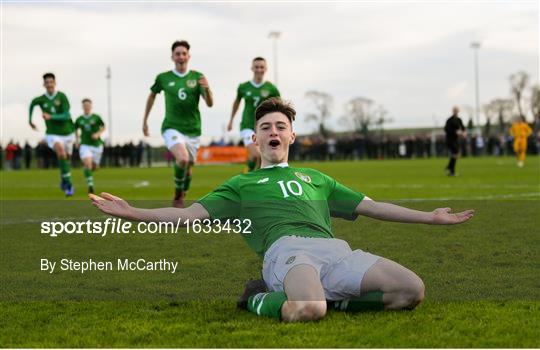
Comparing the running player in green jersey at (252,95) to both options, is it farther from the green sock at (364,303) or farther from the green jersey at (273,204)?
the green sock at (364,303)

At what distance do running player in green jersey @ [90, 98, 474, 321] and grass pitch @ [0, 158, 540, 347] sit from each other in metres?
0.12

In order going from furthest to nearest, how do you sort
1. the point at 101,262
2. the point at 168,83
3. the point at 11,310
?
the point at 168,83 → the point at 101,262 → the point at 11,310

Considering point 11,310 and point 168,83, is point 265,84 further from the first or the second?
point 11,310

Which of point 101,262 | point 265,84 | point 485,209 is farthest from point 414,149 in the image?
point 101,262

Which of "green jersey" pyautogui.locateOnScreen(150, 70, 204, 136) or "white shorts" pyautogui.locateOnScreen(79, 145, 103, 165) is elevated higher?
"green jersey" pyautogui.locateOnScreen(150, 70, 204, 136)

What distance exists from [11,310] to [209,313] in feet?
4.14

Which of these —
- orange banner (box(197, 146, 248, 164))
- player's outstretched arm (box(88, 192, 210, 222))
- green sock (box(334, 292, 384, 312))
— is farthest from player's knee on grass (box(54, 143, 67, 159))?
orange banner (box(197, 146, 248, 164))

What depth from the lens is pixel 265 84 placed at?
16578 millimetres

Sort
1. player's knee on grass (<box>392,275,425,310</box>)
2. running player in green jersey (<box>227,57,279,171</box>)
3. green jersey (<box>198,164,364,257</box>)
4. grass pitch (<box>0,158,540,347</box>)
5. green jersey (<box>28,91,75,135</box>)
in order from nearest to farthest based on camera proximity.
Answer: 1. grass pitch (<box>0,158,540,347</box>)
2. player's knee on grass (<box>392,275,425,310</box>)
3. green jersey (<box>198,164,364,257</box>)
4. running player in green jersey (<box>227,57,279,171</box>)
5. green jersey (<box>28,91,75,135</box>)

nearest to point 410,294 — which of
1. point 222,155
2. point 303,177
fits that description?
point 303,177

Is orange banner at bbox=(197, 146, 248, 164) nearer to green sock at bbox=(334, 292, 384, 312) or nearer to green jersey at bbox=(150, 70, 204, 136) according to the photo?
green jersey at bbox=(150, 70, 204, 136)

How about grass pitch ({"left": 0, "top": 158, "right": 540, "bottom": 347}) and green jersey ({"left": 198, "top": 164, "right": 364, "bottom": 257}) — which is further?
green jersey ({"left": 198, "top": 164, "right": 364, "bottom": 257})

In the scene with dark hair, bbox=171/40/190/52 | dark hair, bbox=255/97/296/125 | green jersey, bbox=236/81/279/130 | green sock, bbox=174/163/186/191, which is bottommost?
green sock, bbox=174/163/186/191

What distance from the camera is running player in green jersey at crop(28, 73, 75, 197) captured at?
1836 cm
